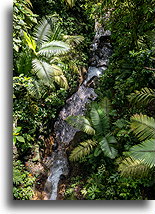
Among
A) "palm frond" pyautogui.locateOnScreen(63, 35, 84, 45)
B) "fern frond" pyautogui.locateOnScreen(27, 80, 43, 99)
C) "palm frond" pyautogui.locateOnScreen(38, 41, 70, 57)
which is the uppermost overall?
"palm frond" pyautogui.locateOnScreen(63, 35, 84, 45)

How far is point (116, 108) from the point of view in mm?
2941

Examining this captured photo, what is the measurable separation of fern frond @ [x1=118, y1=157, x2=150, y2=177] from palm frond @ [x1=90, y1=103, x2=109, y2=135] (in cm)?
65

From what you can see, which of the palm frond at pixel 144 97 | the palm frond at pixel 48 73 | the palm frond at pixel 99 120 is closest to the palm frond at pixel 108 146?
the palm frond at pixel 99 120

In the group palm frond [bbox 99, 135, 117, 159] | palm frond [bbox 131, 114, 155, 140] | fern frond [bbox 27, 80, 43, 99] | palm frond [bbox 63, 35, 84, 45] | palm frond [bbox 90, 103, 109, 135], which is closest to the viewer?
palm frond [bbox 131, 114, 155, 140]

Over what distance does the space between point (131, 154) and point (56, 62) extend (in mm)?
1661

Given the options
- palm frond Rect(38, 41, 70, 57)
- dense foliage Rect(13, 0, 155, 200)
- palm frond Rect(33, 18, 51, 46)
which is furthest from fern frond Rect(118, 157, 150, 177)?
palm frond Rect(33, 18, 51, 46)

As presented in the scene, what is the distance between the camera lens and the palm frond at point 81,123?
8.83 ft

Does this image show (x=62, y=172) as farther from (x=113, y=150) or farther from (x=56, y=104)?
(x=56, y=104)

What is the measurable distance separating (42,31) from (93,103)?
1.32 metres

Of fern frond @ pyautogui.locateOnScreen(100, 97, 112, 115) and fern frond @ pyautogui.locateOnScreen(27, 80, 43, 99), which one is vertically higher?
fern frond @ pyautogui.locateOnScreen(27, 80, 43, 99)

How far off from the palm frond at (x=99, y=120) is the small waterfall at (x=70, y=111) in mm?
178

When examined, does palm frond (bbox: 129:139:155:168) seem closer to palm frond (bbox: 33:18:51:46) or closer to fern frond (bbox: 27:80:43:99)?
fern frond (bbox: 27:80:43:99)

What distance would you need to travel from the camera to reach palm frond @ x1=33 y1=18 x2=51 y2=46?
3112 mm

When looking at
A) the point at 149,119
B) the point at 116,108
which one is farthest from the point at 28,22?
the point at 149,119
